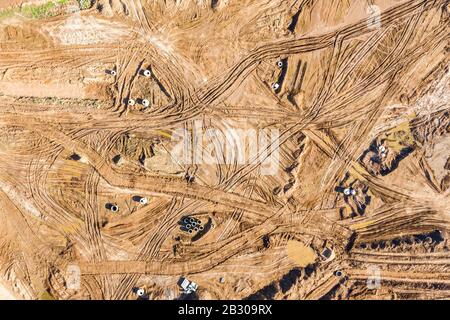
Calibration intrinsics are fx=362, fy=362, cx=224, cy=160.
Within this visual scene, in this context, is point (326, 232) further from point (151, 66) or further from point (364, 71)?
point (151, 66)

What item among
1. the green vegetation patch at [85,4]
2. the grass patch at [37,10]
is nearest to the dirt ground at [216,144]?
the grass patch at [37,10]

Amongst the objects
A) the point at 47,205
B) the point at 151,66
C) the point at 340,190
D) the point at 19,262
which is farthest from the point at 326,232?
the point at 19,262

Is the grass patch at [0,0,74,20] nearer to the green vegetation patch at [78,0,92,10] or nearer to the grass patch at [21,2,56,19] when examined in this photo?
the grass patch at [21,2,56,19]

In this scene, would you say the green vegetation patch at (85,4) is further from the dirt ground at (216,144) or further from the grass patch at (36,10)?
the grass patch at (36,10)

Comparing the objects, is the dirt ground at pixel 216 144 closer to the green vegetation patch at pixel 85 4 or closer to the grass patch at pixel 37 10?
the grass patch at pixel 37 10

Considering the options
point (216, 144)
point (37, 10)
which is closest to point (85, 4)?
point (37, 10)

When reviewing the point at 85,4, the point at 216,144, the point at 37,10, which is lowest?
the point at 216,144

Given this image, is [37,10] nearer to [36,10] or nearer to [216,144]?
[36,10]

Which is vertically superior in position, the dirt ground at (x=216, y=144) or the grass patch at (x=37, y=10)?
the grass patch at (x=37, y=10)

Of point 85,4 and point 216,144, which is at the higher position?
point 85,4
